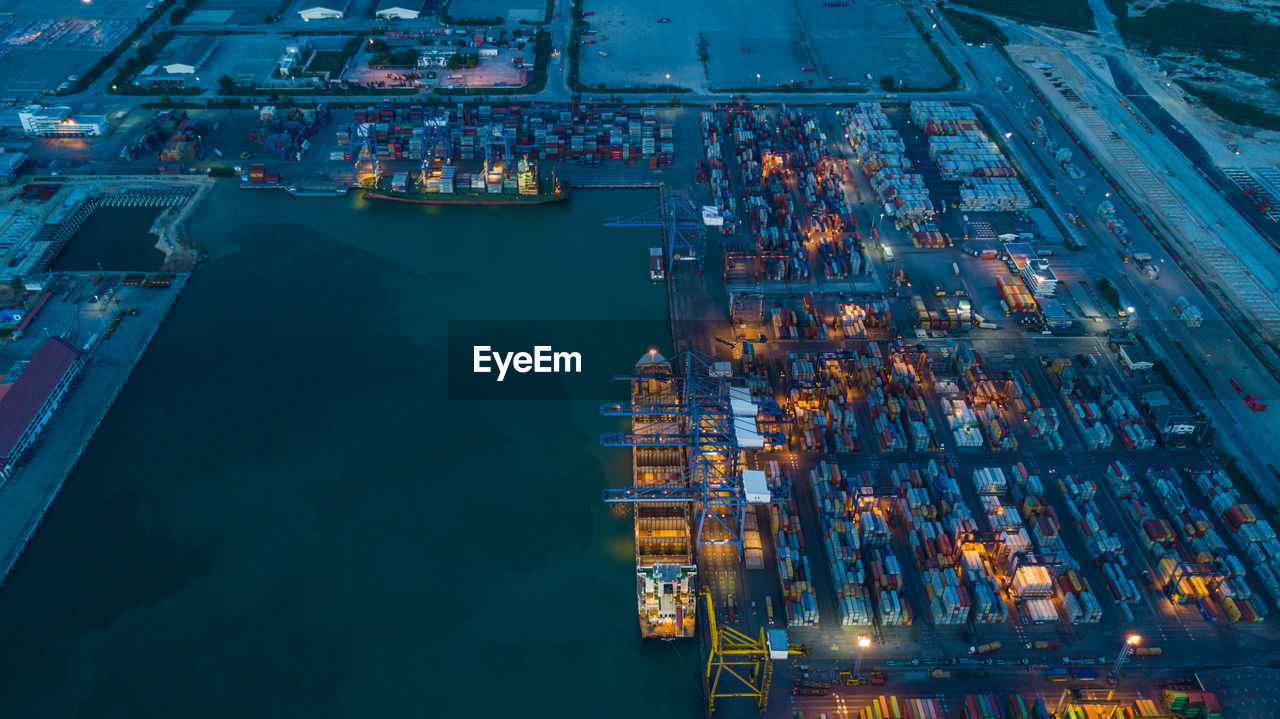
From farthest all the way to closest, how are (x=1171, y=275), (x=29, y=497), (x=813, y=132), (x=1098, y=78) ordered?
(x=1098, y=78) → (x=813, y=132) → (x=1171, y=275) → (x=29, y=497)

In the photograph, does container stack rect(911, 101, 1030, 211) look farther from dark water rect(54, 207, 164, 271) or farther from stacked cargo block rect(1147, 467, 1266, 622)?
dark water rect(54, 207, 164, 271)

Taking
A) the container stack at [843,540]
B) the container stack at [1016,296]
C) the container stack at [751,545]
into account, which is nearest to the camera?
the container stack at [843,540]

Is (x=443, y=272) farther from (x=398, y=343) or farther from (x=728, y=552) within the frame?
(x=728, y=552)

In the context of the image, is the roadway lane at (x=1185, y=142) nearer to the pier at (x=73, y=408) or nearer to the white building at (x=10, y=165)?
the pier at (x=73, y=408)

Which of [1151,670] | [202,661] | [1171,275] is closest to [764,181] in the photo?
[1171,275]

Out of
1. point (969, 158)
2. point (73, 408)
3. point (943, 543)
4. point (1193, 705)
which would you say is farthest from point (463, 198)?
point (1193, 705)

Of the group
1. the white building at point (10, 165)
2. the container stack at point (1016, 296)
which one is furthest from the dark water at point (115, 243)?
the container stack at point (1016, 296)

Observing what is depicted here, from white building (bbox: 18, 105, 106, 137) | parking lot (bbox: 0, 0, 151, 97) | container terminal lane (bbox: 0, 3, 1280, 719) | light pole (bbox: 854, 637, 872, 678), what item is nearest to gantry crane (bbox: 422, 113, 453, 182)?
container terminal lane (bbox: 0, 3, 1280, 719)
